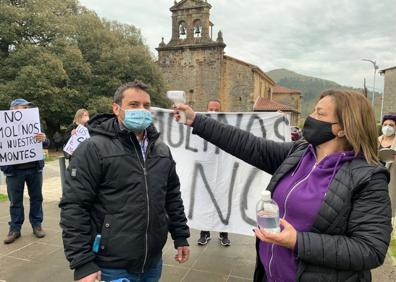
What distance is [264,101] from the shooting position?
4591cm

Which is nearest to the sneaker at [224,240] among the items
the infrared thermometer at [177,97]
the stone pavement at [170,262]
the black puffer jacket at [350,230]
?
the stone pavement at [170,262]

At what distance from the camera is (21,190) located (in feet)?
16.3

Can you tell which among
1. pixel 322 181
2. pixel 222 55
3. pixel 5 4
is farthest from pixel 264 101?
pixel 322 181

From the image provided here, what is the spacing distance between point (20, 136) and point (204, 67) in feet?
122

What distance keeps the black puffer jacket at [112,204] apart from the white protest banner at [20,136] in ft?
10.1

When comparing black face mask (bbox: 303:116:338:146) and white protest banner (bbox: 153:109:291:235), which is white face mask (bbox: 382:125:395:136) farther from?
black face mask (bbox: 303:116:338:146)

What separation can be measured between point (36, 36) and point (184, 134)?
25.1 m

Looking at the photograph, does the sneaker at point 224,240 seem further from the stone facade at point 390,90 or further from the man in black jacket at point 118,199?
the stone facade at point 390,90

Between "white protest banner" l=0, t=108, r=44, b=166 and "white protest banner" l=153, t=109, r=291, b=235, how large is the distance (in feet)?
6.27

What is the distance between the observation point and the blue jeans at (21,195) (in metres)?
4.91

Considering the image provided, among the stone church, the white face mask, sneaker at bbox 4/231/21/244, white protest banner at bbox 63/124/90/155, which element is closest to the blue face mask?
sneaker at bbox 4/231/21/244

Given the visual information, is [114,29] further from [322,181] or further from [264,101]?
[322,181]

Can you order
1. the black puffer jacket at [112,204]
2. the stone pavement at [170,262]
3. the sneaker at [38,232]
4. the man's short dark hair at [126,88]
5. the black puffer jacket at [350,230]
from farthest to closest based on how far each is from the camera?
1. the sneaker at [38,232]
2. the stone pavement at [170,262]
3. the man's short dark hair at [126,88]
4. the black puffer jacket at [112,204]
5. the black puffer jacket at [350,230]

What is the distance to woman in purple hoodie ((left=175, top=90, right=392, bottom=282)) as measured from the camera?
1653 mm
